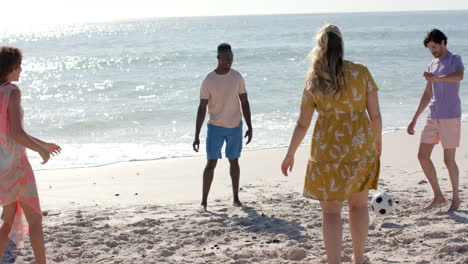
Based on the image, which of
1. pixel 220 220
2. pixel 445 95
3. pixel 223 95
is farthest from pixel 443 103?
pixel 220 220

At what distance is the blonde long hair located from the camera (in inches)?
163

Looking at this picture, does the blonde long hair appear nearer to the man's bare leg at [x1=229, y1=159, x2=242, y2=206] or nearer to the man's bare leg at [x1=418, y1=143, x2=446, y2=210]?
the man's bare leg at [x1=418, y1=143, x2=446, y2=210]

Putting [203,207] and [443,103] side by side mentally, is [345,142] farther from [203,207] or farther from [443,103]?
[203,207]

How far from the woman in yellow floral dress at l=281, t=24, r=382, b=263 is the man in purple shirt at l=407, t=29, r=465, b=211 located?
1.90m

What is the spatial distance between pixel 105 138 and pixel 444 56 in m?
8.84

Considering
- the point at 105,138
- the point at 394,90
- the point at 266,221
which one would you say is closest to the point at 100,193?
the point at 266,221

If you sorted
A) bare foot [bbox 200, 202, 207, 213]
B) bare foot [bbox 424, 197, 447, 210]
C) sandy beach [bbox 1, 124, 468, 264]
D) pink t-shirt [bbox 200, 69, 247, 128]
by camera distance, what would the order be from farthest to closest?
bare foot [bbox 200, 202, 207, 213], pink t-shirt [bbox 200, 69, 247, 128], bare foot [bbox 424, 197, 447, 210], sandy beach [bbox 1, 124, 468, 264]

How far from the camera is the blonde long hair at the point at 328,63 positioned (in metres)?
4.15

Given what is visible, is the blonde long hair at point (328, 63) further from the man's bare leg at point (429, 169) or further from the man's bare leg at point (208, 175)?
the man's bare leg at point (208, 175)

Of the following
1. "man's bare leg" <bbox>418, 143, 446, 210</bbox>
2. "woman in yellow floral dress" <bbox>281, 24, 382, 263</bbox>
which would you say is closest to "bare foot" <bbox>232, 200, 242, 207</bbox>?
"man's bare leg" <bbox>418, 143, 446, 210</bbox>

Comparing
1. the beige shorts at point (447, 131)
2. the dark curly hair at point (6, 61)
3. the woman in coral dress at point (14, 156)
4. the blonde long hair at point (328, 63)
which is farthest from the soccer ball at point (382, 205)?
the dark curly hair at point (6, 61)

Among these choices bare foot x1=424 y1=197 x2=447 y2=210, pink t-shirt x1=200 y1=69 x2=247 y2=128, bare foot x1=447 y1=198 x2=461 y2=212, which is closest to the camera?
bare foot x1=447 y1=198 x2=461 y2=212

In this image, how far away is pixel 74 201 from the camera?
305 inches

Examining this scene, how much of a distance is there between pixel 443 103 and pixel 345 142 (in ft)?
7.63
